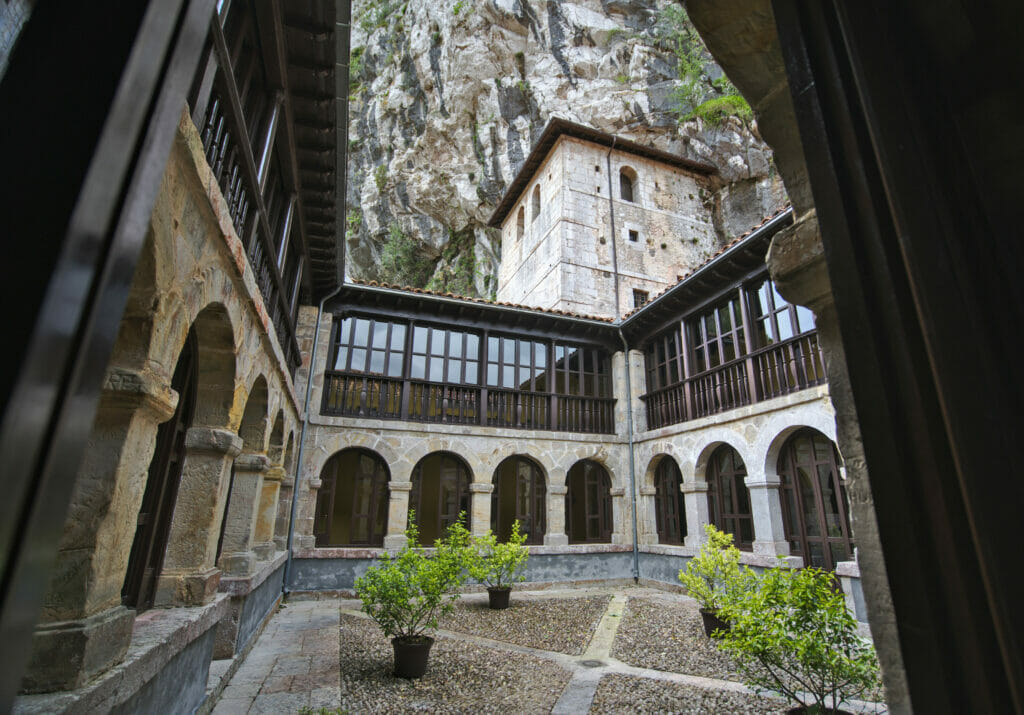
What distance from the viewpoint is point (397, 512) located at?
9898 mm

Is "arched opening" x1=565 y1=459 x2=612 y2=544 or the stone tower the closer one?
"arched opening" x1=565 y1=459 x2=612 y2=544

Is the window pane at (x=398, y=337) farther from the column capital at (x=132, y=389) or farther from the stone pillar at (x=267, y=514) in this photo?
the column capital at (x=132, y=389)

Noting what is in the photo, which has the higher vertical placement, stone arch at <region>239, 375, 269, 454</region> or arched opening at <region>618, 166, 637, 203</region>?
arched opening at <region>618, 166, 637, 203</region>

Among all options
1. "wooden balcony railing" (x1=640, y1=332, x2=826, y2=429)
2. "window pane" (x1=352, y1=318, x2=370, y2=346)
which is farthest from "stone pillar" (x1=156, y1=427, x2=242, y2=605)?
"wooden balcony railing" (x1=640, y1=332, x2=826, y2=429)

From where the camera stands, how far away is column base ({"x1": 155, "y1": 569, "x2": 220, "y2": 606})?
3.71 meters

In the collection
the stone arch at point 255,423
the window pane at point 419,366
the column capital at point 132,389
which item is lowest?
the column capital at point 132,389

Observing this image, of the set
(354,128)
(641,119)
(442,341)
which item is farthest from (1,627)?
(354,128)

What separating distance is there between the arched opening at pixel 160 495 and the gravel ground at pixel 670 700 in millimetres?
3532

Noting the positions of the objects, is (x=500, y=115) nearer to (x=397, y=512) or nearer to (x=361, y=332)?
(x=361, y=332)

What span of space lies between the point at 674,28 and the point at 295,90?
22.6m

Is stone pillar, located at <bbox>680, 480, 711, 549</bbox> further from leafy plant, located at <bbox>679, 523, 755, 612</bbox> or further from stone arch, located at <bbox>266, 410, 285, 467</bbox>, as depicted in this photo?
stone arch, located at <bbox>266, 410, 285, 467</bbox>

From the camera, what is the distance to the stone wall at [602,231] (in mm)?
15859

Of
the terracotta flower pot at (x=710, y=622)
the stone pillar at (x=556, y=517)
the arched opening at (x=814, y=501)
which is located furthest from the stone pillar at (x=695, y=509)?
the terracotta flower pot at (x=710, y=622)

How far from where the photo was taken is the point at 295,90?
530 centimetres
